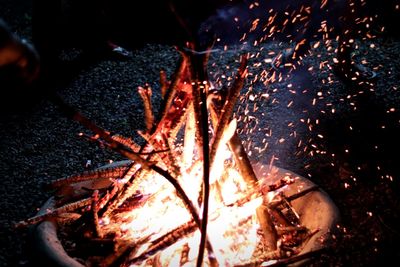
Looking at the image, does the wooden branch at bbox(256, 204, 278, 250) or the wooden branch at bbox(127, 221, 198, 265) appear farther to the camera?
the wooden branch at bbox(256, 204, 278, 250)

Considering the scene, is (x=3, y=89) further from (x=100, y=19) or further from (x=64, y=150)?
(x=64, y=150)

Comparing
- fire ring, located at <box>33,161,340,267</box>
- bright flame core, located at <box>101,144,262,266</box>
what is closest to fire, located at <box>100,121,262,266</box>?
bright flame core, located at <box>101,144,262,266</box>

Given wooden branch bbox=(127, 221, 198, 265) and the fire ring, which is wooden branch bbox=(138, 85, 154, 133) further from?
the fire ring

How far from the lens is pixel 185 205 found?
1.68 metres

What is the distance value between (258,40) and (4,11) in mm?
6853

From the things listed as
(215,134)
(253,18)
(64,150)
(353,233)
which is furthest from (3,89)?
(253,18)

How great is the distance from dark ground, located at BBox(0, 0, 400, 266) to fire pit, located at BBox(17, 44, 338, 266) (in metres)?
0.34

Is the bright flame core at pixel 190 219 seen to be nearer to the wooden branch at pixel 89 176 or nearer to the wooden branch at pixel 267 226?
the wooden branch at pixel 267 226

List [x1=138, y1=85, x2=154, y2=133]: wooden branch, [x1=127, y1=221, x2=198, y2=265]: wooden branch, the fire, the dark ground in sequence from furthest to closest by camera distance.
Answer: the dark ground → the fire → [x1=138, y1=85, x2=154, y2=133]: wooden branch → [x1=127, y1=221, x2=198, y2=265]: wooden branch

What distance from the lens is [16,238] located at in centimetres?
329

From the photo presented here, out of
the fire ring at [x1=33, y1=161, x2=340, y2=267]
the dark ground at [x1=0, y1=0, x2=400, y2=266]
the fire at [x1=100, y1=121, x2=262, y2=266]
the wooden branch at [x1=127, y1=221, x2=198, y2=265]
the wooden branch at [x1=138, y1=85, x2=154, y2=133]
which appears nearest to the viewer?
the fire ring at [x1=33, y1=161, x2=340, y2=267]

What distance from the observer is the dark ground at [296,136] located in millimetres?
3125

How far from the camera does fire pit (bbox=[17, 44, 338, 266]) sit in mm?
→ 1705

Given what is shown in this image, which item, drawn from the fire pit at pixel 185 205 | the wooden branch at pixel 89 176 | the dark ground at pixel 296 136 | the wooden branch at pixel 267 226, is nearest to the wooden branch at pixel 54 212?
the fire pit at pixel 185 205
